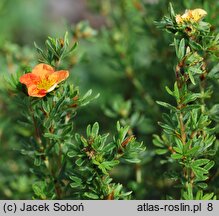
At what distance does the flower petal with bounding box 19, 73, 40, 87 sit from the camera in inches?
48.0

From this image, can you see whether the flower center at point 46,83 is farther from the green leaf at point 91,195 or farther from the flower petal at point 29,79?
the green leaf at point 91,195

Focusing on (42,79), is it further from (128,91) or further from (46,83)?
(128,91)

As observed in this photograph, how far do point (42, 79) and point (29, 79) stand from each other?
0.04 m

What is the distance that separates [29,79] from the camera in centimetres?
123

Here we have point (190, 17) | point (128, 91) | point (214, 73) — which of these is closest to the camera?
point (190, 17)

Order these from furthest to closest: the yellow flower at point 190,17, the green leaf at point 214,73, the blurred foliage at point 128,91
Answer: the blurred foliage at point 128,91
the green leaf at point 214,73
the yellow flower at point 190,17

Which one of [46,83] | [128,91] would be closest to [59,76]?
[46,83]

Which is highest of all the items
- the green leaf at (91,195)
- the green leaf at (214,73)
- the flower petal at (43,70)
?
the flower petal at (43,70)

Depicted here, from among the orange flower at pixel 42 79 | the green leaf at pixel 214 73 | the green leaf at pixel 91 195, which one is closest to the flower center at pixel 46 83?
the orange flower at pixel 42 79

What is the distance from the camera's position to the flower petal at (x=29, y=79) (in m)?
1.22

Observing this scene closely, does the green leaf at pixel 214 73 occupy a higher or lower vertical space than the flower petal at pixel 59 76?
lower

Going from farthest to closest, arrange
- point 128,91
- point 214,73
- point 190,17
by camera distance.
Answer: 1. point 128,91
2. point 214,73
3. point 190,17

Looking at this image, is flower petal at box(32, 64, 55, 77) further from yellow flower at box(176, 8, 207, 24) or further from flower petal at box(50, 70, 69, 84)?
yellow flower at box(176, 8, 207, 24)

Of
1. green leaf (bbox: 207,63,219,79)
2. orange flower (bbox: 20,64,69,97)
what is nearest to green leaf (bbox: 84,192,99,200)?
orange flower (bbox: 20,64,69,97)
